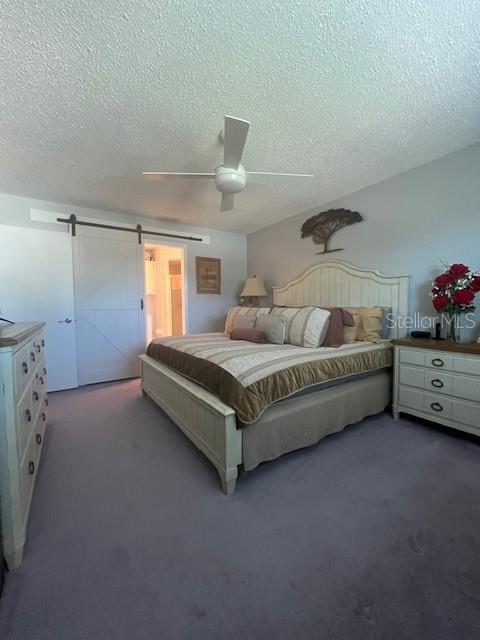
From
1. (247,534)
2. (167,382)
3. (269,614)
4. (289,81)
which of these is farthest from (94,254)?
(269,614)

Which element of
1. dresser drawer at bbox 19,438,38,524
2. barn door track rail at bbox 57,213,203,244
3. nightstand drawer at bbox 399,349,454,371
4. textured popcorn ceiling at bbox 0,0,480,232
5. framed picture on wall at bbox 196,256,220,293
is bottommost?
dresser drawer at bbox 19,438,38,524

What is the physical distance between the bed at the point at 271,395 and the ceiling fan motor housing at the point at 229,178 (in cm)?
128

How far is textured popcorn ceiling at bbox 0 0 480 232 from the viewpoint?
1194 millimetres

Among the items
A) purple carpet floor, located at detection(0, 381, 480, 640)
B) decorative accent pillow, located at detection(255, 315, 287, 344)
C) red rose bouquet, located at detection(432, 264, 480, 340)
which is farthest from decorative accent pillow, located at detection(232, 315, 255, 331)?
red rose bouquet, located at detection(432, 264, 480, 340)

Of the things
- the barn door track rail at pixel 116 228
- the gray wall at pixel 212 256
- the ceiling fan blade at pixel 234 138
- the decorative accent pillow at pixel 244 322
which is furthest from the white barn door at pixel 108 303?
the ceiling fan blade at pixel 234 138

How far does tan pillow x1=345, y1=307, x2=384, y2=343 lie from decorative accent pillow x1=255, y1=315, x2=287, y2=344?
86 centimetres

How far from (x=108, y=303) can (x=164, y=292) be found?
2.41 metres

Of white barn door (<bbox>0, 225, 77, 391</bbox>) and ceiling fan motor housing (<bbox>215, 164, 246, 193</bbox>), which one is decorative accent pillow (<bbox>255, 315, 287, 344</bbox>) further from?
white barn door (<bbox>0, 225, 77, 391</bbox>)

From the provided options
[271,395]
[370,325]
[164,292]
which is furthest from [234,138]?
[164,292]

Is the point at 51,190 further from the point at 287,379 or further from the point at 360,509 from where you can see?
the point at 360,509

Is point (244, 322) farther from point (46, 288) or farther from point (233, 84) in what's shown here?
point (46, 288)

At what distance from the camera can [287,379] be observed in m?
1.72

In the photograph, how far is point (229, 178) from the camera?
6.17 ft

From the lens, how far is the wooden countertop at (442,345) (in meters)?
1.95
